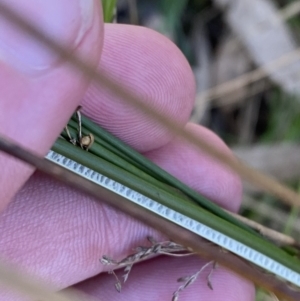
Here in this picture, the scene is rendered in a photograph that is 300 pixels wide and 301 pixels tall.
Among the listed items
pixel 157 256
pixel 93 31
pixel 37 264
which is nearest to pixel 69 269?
pixel 37 264

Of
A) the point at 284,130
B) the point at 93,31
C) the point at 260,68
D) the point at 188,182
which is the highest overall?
the point at 260,68

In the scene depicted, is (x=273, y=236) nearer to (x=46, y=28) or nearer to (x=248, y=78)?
(x=46, y=28)

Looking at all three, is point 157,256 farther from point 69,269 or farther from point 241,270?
point 241,270

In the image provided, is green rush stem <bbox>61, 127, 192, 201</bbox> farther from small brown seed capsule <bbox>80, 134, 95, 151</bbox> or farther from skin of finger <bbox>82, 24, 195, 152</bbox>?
skin of finger <bbox>82, 24, 195, 152</bbox>

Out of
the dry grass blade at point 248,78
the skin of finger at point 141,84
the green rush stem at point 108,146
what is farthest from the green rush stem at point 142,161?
the dry grass blade at point 248,78

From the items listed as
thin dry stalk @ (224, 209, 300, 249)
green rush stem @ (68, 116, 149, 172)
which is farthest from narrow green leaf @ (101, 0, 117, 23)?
thin dry stalk @ (224, 209, 300, 249)

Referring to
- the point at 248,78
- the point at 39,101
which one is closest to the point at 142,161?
the point at 39,101
